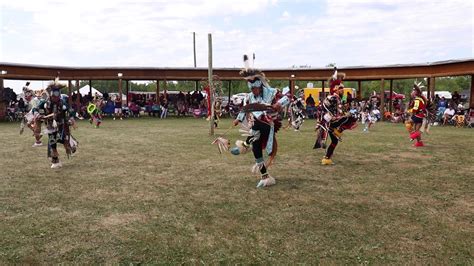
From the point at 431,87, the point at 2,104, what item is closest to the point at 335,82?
the point at 431,87

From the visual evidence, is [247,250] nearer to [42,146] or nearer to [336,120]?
[336,120]

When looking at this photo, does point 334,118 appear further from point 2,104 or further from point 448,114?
point 2,104

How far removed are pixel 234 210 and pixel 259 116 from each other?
6.54ft

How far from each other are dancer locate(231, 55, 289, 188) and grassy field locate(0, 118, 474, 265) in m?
0.56

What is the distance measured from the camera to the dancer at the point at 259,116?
691 centimetres

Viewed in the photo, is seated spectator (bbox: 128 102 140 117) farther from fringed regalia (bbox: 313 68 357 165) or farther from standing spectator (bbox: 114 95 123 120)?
fringed regalia (bbox: 313 68 357 165)

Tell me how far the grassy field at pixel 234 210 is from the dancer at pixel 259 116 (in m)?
0.56

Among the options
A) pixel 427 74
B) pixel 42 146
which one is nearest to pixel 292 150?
pixel 42 146

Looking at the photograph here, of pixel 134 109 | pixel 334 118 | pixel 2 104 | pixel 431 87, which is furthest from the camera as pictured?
pixel 134 109

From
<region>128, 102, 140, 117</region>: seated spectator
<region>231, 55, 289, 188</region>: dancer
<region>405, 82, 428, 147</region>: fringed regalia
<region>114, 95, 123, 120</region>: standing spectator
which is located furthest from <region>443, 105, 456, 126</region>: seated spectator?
<region>128, 102, 140, 117</region>: seated spectator

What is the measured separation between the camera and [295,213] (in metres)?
5.29

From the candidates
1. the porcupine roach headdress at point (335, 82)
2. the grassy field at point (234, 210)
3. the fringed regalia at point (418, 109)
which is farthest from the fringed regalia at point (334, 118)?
the fringed regalia at point (418, 109)

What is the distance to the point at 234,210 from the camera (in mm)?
5410

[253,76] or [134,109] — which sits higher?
[253,76]
